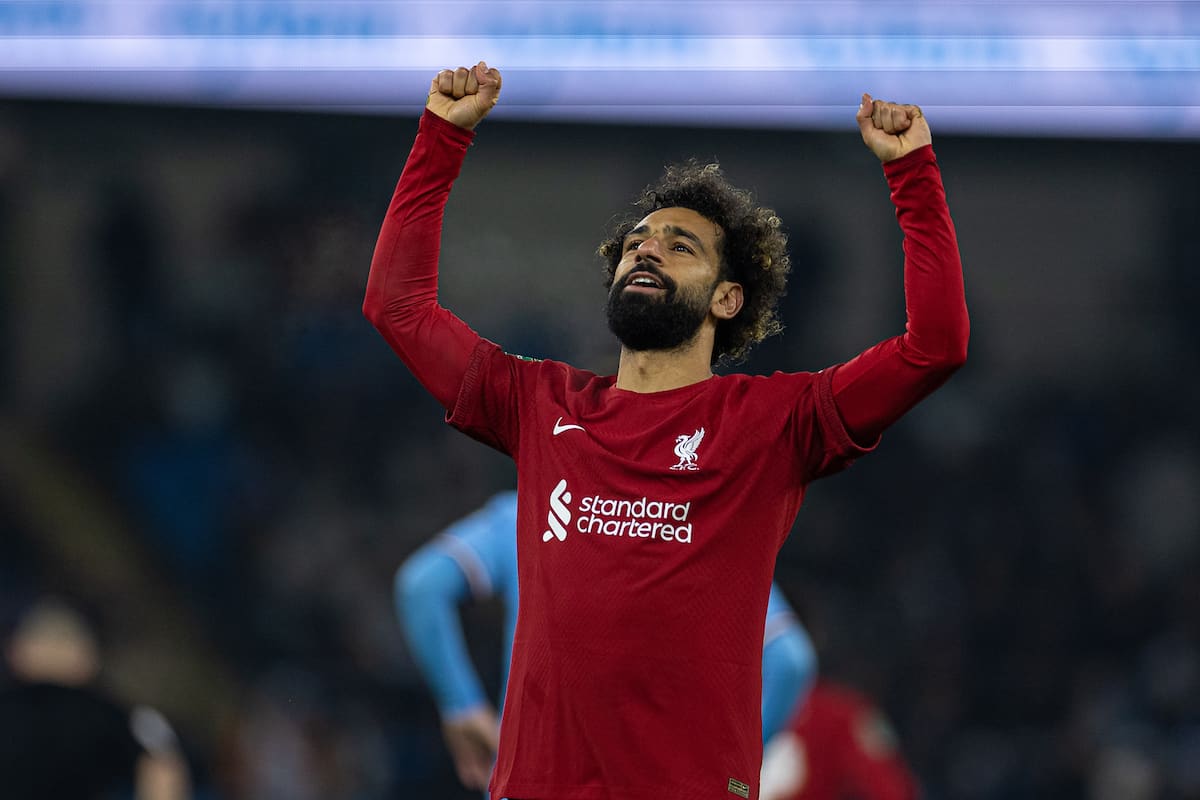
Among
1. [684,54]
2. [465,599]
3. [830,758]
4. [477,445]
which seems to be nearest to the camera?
[465,599]

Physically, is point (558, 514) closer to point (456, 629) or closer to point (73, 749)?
point (456, 629)

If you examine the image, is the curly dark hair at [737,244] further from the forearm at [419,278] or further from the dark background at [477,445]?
the dark background at [477,445]

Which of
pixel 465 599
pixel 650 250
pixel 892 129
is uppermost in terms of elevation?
pixel 892 129

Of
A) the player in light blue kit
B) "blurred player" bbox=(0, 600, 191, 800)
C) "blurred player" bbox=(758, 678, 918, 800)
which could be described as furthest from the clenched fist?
"blurred player" bbox=(0, 600, 191, 800)

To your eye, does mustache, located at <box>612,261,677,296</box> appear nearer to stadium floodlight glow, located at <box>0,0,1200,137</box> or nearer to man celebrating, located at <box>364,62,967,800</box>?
man celebrating, located at <box>364,62,967,800</box>

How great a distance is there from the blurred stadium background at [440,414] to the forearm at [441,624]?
2.57m

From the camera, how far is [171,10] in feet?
21.1

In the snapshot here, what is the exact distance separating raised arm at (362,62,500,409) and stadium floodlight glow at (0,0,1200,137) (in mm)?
3725

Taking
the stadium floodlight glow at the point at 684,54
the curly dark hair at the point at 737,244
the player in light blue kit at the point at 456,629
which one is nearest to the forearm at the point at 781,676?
the player in light blue kit at the point at 456,629

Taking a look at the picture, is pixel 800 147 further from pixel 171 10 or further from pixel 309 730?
pixel 309 730

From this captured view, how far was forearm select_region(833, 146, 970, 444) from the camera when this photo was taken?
2.37 m

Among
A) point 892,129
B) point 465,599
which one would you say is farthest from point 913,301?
point 465,599

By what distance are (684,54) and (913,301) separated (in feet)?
13.9

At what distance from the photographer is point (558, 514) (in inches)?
98.1
